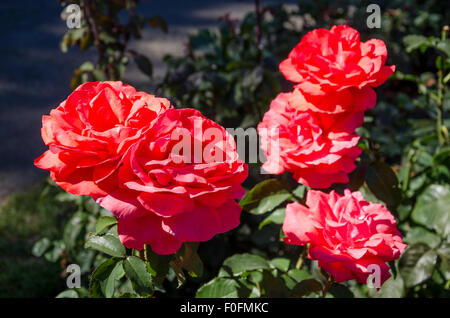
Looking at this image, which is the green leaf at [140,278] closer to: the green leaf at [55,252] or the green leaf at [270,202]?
the green leaf at [270,202]

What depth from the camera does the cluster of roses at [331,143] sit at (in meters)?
0.68

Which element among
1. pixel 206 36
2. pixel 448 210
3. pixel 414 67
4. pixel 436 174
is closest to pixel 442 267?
pixel 448 210

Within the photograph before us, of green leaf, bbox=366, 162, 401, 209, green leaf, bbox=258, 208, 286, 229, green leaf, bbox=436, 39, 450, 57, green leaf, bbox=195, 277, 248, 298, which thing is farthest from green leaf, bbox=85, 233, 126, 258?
green leaf, bbox=436, 39, 450, 57

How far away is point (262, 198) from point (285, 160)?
0.48 ft

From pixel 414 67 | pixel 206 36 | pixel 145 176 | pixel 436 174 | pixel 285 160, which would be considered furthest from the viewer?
pixel 414 67

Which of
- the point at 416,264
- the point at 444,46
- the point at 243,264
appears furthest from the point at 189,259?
the point at 444,46

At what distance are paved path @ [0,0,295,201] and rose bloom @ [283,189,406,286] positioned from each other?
6.20ft

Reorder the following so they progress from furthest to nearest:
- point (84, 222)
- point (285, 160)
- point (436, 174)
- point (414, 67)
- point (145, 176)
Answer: point (414, 67) → point (84, 222) → point (436, 174) → point (285, 160) → point (145, 176)

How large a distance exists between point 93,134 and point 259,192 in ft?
1.40

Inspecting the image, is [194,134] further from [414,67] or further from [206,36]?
[414,67]

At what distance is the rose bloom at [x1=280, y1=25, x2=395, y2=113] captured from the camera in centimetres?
77

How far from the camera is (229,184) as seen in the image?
23.1 inches

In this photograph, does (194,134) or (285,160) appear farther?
(285,160)

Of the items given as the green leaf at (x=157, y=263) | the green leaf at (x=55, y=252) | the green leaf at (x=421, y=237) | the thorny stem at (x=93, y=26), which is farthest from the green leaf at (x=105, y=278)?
the thorny stem at (x=93, y=26)
